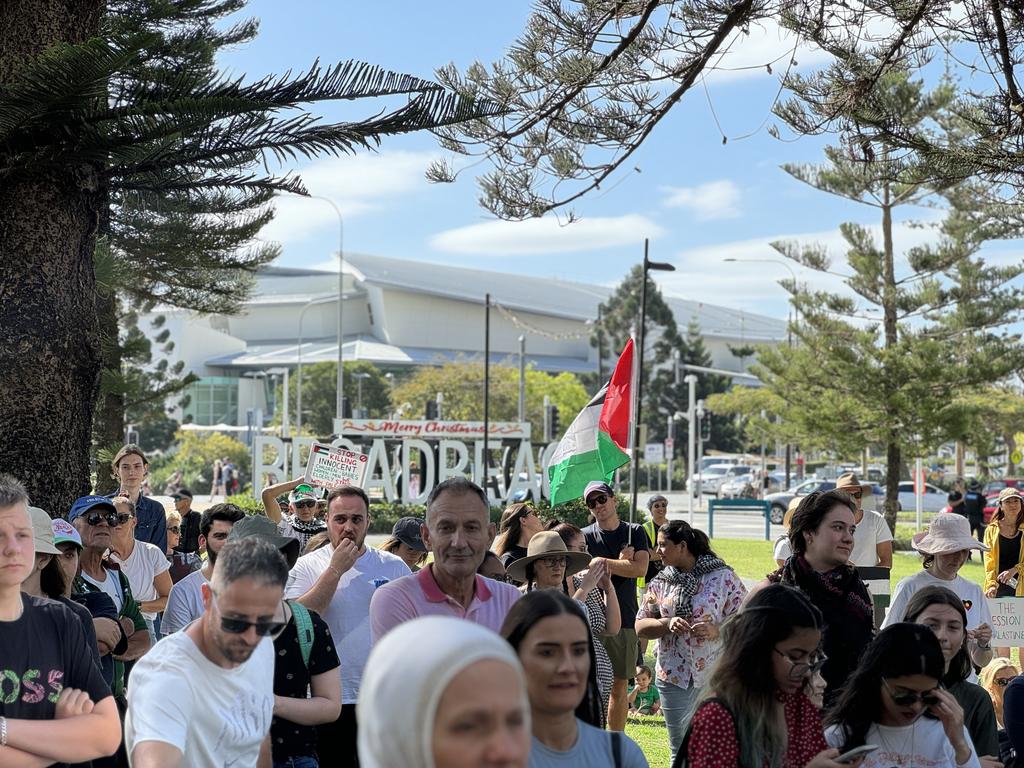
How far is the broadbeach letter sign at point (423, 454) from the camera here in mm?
29641

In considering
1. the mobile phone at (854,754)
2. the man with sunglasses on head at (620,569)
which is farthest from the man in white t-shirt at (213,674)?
the man with sunglasses on head at (620,569)

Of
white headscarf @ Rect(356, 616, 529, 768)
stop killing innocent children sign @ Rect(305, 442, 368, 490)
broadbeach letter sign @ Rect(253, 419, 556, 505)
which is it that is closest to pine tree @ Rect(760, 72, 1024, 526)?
broadbeach letter sign @ Rect(253, 419, 556, 505)

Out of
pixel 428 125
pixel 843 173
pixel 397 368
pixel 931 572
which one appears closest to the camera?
pixel 428 125

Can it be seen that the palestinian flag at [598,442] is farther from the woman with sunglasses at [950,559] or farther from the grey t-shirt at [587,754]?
the grey t-shirt at [587,754]

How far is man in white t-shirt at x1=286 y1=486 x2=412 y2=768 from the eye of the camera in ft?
16.2

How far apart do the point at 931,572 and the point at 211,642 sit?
430 centimetres

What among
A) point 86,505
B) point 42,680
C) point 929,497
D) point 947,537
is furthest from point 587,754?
point 929,497

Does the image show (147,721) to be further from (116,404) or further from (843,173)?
(843,173)

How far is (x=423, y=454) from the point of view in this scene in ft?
104

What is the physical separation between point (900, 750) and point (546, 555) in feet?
9.17

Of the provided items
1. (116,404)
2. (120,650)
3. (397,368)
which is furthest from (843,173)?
(397,368)

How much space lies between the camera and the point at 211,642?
3.08 meters

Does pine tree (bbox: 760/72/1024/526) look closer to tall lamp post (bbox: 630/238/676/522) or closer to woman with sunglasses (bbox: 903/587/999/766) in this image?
tall lamp post (bbox: 630/238/676/522)

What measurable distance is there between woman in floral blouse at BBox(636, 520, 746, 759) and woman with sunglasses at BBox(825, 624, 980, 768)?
2.44 m
